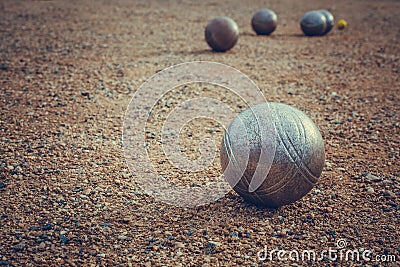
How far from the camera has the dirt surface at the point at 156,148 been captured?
4.00 m

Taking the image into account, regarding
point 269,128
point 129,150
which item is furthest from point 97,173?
point 269,128

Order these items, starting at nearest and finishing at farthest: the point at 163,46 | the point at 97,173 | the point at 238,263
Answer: the point at 238,263 < the point at 97,173 < the point at 163,46

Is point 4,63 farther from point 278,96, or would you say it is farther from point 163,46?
point 278,96

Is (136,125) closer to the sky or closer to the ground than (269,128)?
closer to the ground

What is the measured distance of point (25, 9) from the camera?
14.1 m

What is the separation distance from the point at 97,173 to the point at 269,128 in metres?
2.12

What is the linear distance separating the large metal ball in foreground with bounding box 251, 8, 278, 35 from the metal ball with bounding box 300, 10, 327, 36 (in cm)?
78

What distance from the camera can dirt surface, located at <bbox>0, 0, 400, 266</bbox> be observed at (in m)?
4.00

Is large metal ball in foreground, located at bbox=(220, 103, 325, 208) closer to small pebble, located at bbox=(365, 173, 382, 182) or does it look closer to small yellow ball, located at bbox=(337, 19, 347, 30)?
small pebble, located at bbox=(365, 173, 382, 182)

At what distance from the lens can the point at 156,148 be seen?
233 inches

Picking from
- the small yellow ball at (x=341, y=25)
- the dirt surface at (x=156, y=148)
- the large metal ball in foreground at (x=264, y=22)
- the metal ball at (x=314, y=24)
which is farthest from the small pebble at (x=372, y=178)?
the small yellow ball at (x=341, y=25)

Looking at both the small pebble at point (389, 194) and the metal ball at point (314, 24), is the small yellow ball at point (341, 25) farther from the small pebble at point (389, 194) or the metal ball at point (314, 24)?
the small pebble at point (389, 194)

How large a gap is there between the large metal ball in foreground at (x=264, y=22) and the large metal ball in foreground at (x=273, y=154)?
25.2ft

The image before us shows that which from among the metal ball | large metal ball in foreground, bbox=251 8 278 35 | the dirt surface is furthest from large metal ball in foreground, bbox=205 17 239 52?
the metal ball
